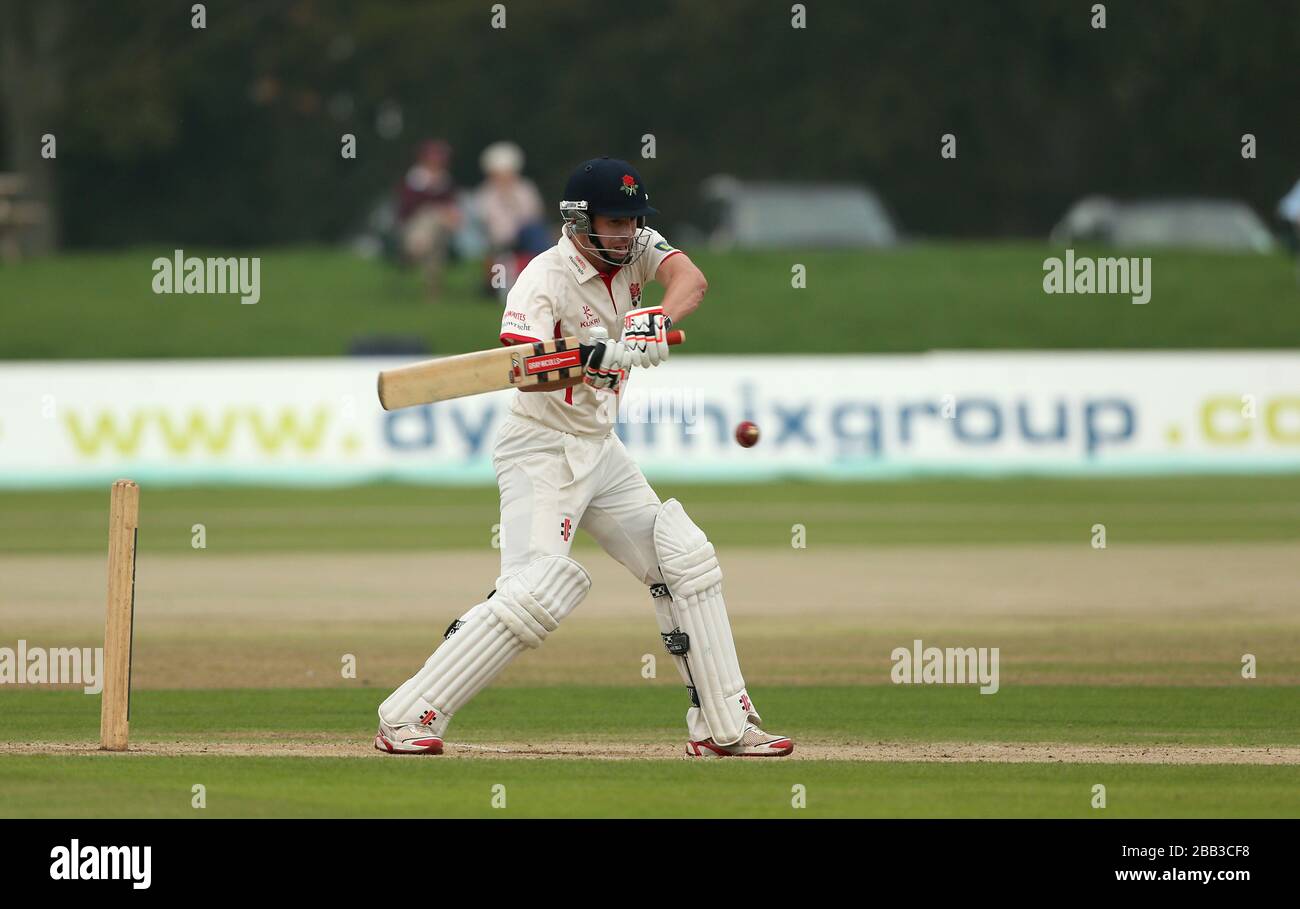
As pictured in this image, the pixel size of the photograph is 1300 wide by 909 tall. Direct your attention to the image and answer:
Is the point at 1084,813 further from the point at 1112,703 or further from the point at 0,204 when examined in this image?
the point at 0,204

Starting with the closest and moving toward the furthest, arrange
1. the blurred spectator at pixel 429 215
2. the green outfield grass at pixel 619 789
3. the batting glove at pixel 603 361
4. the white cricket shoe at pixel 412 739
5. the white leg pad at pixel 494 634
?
the green outfield grass at pixel 619 789 → the batting glove at pixel 603 361 → the white leg pad at pixel 494 634 → the white cricket shoe at pixel 412 739 → the blurred spectator at pixel 429 215

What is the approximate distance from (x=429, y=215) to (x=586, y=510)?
16.9 metres

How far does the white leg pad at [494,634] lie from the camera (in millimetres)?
8008

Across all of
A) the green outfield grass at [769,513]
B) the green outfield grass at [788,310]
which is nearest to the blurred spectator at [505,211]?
the green outfield grass at [788,310]

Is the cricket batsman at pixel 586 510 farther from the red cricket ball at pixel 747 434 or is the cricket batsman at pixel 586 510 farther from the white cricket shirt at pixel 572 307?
the red cricket ball at pixel 747 434

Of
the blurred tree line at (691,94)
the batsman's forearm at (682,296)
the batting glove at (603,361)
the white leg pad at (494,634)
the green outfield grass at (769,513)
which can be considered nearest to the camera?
the batting glove at (603,361)

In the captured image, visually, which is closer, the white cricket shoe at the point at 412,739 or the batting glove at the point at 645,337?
the batting glove at the point at 645,337

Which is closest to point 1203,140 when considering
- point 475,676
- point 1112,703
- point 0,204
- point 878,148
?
point 878,148

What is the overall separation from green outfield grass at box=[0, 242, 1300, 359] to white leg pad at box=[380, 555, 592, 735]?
1379cm

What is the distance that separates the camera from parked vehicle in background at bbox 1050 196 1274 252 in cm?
2944

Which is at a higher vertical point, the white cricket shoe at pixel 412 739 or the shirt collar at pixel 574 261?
the shirt collar at pixel 574 261

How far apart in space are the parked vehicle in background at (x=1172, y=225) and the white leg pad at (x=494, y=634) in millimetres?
21923

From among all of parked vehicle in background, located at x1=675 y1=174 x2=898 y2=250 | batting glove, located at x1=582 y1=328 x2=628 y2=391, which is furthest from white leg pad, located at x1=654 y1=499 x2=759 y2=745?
parked vehicle in background, located at x1=675 y1=174 x2=898 y2=250
